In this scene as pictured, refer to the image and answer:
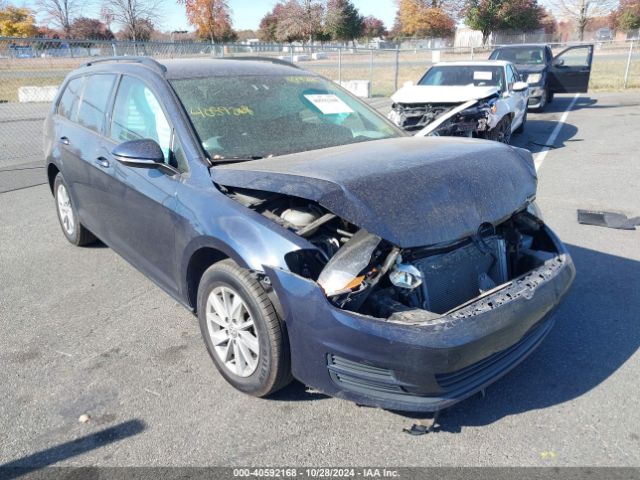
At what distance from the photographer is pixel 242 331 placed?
9.51 ft

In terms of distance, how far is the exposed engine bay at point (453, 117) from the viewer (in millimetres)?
7613

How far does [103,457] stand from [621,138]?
11.7 metres

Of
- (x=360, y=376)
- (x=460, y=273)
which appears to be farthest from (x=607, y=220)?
(x=360, y=376)

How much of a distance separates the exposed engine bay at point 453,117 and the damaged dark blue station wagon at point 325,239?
A: 12.7 feet

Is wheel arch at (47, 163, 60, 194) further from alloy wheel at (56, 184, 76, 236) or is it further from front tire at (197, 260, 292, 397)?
front tire at (197, 260, 292, 397)

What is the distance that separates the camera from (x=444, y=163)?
304cm

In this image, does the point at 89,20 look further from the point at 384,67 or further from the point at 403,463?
the point at 403,463

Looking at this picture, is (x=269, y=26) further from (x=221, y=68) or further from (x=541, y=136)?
(x=221, y=68)

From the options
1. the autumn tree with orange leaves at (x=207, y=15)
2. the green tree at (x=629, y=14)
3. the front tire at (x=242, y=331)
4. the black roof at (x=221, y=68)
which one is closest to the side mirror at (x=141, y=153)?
the black roof at (x=221, y=68)

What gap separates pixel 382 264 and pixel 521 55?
15911 millimetres

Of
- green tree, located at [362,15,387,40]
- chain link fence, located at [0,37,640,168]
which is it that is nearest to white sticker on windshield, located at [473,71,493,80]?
chain link fence, located at [0,37,640,168]

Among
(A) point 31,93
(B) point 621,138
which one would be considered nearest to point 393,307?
(B) point 621,138

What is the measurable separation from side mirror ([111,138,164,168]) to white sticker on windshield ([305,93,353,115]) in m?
1.35

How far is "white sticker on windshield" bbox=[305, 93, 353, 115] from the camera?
4.07 m
